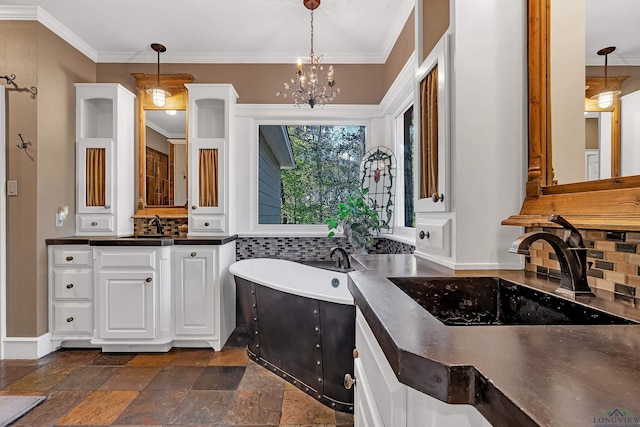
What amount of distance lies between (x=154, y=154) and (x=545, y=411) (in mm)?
3827

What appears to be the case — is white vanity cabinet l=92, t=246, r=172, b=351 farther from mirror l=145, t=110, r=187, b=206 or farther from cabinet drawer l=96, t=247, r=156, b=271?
mirror l=145, t=110, r=187, b=206

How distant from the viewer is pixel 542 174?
127 cm

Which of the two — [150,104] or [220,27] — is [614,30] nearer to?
[220,27]

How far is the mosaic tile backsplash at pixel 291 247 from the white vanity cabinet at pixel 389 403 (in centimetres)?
233

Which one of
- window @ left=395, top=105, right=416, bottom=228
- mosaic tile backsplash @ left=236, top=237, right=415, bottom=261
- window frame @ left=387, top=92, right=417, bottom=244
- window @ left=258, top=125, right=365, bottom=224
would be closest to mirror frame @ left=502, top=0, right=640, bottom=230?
window @ left=395, top=105, right=416, bottom=228

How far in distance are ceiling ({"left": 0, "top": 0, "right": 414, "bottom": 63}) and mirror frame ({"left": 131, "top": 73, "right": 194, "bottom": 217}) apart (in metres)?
0.21

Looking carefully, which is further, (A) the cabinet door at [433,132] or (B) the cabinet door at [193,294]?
(B) the cabinet door at [193,294]

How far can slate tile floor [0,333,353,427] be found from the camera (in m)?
1.94

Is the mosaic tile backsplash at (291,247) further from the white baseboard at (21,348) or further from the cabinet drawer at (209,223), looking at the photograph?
the white baseboard at (21,348)

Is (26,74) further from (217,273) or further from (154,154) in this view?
(217,273)

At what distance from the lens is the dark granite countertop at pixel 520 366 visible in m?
0.38

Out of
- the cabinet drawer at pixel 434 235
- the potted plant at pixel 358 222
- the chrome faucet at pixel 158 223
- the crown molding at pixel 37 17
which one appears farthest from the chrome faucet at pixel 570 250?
the crown molding at pixel 37 17

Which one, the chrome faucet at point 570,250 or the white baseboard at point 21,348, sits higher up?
the chrome faucet at point 570,250

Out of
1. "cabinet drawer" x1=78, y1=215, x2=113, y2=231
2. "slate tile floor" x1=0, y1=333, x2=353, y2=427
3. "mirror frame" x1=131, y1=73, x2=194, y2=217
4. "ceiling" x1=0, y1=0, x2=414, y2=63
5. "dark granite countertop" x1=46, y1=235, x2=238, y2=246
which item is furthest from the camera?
"mirror frame" x1=131, y1=73, x2=194, y2=217
